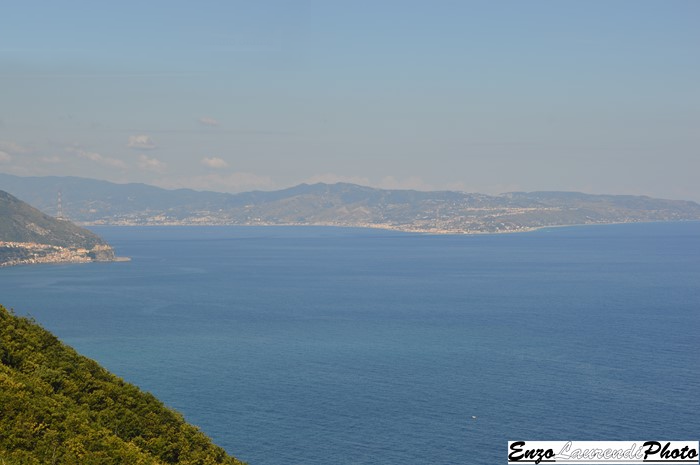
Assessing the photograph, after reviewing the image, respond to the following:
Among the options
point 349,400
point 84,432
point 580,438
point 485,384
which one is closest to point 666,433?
point 580,438

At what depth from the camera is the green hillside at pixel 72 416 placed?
111ft

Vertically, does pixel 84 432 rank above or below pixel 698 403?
above

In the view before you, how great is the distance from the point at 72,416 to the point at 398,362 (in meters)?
68.1

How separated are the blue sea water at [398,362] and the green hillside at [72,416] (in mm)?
21794

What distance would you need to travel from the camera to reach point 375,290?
608 feet

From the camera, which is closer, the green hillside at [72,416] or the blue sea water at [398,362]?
the green hillside at [72,416]

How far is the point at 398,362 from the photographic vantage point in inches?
4013

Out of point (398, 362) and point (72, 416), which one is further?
point (398, 362)

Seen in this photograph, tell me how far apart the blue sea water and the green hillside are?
21.8 metres

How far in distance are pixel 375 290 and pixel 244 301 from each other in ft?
114

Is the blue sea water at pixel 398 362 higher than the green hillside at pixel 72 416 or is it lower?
lower

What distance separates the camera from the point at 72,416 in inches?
1457

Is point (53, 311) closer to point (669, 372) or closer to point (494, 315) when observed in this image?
point (494, 315)

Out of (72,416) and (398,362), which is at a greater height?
(72,416)
